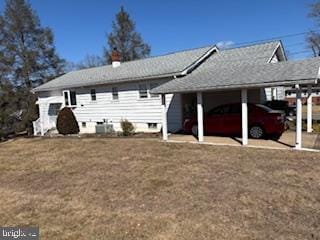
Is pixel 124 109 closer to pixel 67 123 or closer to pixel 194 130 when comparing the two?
pixel 67 123

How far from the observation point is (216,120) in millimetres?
14164

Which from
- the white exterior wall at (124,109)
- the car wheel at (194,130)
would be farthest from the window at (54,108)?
the car wheel at (194,130)

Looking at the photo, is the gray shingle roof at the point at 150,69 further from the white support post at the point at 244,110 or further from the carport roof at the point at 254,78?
the white support post at the point at 244,110

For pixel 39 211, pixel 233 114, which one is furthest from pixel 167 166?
pixel 233 114

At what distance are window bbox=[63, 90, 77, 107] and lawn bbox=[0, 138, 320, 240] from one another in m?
12.3

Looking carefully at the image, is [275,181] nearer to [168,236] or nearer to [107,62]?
[168,236]

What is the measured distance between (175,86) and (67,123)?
10839 mm

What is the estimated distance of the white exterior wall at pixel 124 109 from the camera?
56.2ft

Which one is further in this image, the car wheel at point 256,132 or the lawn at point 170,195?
the car wheel at point 256,132

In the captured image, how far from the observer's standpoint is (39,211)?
6.21 meters

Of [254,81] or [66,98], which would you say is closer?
[254,81]

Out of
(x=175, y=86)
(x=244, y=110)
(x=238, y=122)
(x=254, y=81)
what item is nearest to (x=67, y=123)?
(x=175, y=86)

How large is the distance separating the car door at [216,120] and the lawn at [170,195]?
117 inches

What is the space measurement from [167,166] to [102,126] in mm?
11843
